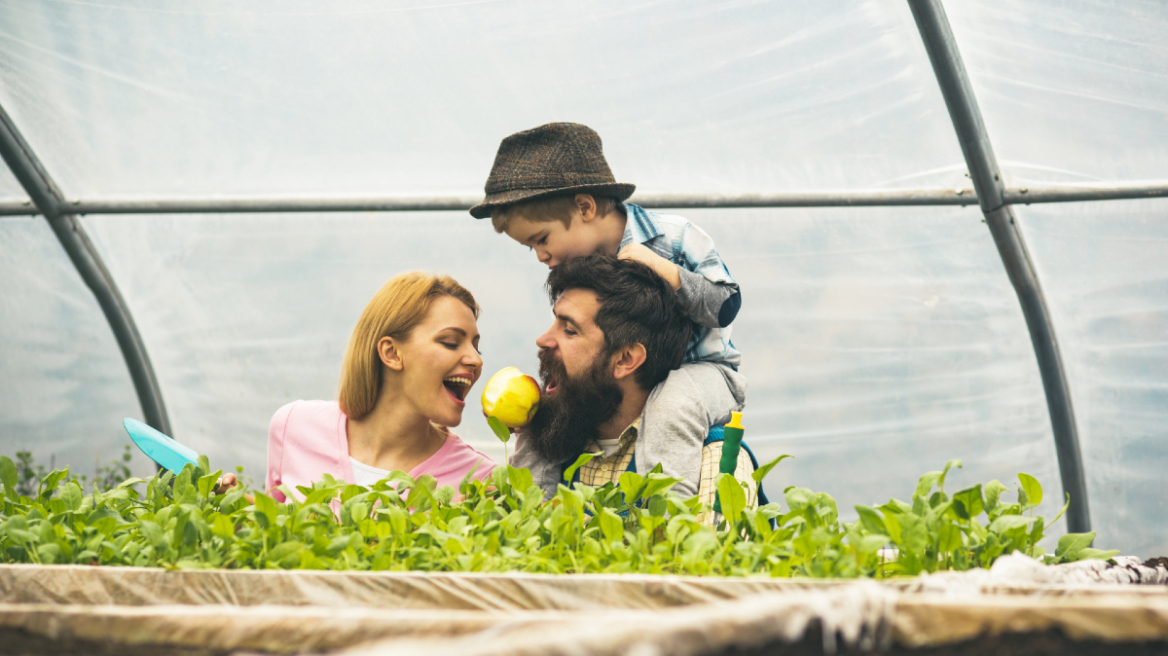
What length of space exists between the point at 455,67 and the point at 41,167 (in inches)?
84.2

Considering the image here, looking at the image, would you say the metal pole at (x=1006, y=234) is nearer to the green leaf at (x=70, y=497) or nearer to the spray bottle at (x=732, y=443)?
the spray bottle at (x=732, y=443)

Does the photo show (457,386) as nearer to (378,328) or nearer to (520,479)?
(378,328)

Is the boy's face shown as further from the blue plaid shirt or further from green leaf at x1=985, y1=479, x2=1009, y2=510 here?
green leaf at x1=985, y1=479, x2=1009, y2=510

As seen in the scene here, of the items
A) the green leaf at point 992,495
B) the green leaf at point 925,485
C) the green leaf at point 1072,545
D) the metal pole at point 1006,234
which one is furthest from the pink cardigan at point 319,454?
the metal pole at point 1006,234

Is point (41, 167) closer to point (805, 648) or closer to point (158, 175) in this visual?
point (158, 175)


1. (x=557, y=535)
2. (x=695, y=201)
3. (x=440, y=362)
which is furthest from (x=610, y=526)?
(x=695, y=201)

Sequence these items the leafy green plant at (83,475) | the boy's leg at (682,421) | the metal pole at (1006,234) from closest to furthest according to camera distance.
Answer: the boy's leg at (682,421)
the metal pole at (1006,234)
the leafy green plant at (83,475)

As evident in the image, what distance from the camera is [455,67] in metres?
3.16

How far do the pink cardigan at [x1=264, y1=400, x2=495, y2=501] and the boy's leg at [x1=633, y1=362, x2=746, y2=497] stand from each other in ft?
1.69

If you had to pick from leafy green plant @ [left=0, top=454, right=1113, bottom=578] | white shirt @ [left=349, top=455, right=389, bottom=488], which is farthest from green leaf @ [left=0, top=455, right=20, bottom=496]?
white shirt @ [left=349, top=455, right=389, bottom=488]

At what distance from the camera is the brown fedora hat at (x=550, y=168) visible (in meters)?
2.07

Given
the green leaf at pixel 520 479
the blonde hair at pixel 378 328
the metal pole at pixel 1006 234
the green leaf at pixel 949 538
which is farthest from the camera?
the metal pole at pixel 1006 234

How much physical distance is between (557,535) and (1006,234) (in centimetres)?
265

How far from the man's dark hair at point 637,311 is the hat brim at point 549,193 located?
0.70 ft
